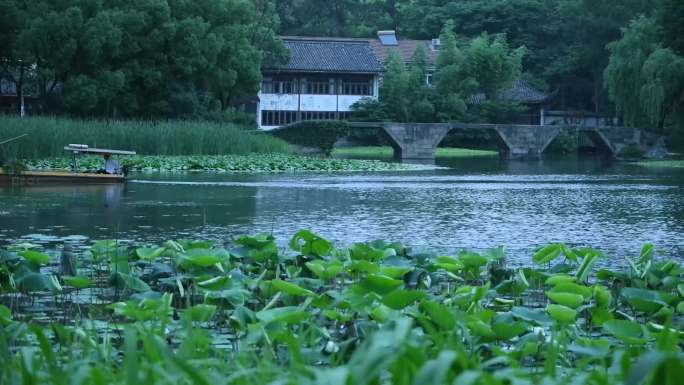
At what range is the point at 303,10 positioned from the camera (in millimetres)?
75750

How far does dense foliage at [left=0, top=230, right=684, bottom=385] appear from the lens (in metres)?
3.73

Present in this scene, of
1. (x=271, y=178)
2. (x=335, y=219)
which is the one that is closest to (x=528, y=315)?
(x=335, y=219)

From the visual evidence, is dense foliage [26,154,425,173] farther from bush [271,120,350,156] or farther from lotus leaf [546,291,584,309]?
lotus leaf [546,291,584,309]

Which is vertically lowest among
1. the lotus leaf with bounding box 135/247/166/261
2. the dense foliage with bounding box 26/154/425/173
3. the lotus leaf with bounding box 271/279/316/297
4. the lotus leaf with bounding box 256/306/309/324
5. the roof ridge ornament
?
the dense foliage with bounding box 26/154/425/173

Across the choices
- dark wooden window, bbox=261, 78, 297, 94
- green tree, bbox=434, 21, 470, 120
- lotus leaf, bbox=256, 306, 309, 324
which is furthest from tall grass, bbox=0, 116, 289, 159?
lotus leaf, bbox=256, 306, 309, 324

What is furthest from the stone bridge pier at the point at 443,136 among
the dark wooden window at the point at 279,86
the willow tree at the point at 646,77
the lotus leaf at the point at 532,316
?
the lotus leaf at the point at 532,316

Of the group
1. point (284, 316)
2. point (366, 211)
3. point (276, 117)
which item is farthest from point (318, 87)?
point (284, 316)

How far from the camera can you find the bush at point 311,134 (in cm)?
5084

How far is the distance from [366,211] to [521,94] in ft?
152

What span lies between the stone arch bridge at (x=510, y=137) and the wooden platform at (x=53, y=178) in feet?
93.5

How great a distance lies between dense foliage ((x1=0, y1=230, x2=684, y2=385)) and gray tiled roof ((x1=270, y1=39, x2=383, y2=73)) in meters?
50.5

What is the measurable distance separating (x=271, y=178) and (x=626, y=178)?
10.4m

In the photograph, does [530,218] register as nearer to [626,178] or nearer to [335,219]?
[335,219]

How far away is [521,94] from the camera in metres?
64.2
